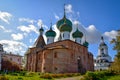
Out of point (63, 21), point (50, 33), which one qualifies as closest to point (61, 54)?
point (50, 33)

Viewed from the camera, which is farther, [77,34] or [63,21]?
[77,34]

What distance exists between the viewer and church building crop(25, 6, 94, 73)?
41562mm

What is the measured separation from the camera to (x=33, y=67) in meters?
48.1

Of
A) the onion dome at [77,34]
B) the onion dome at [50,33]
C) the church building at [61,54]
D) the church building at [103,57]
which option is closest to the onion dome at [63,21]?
the church building at [61,54]

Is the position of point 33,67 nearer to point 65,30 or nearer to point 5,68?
point 5,68

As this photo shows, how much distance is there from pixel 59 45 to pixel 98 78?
22.9 metres

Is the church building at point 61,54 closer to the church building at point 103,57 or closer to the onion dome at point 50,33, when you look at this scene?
the onion dome at point 50,33

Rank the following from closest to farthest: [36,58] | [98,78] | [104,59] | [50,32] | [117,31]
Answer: [98,78], [117,31], [36,58], [50,32], [104,59]

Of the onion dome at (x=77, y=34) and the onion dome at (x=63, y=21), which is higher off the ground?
the onion dome at (x=63, y=21)

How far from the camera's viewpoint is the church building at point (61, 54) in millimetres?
41562

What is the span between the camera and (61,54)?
41.4 meters

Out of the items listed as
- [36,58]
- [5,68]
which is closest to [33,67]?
[36,58]

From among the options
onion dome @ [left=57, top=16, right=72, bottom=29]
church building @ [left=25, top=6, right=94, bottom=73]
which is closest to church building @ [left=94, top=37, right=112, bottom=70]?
church building @ [left=25, top=6, right=94, bottom=73]

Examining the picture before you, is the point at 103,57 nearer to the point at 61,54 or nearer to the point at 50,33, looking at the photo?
the point at 50,33
